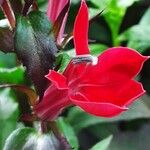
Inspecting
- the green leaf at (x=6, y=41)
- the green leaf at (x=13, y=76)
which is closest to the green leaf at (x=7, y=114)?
the green leaf at (x=13, y=76)

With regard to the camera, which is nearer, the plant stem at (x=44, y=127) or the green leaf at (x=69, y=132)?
the plant stem at (x=44, y=127)

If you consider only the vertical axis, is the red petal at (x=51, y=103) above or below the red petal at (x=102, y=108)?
below

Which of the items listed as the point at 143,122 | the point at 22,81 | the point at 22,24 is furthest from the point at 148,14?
the point at 22,24

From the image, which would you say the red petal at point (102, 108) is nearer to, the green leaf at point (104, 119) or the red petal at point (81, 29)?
the red petal at point (81, 29)

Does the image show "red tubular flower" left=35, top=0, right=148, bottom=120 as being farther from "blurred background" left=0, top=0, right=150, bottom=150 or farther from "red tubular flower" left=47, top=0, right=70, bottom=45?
"blurred background" left=0, top=0, right=150, bottom=150

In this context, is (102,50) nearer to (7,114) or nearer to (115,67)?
(7,114)

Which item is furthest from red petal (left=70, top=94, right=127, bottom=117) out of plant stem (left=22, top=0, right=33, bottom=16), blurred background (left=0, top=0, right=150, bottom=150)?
blurred background (left=0, top=0, right=150, bottom=150)
